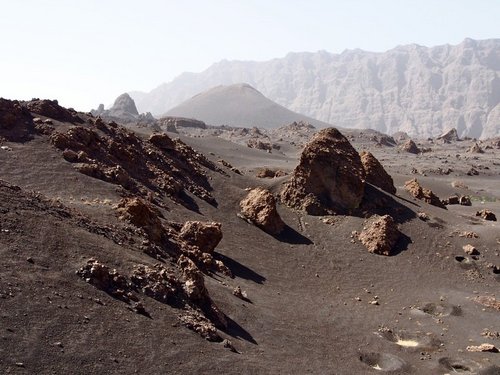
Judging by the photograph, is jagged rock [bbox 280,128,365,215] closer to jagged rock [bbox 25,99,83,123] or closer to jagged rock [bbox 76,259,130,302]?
jagged rock [bbox 25,99,83,123]

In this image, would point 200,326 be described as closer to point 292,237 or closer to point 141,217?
point 141,217

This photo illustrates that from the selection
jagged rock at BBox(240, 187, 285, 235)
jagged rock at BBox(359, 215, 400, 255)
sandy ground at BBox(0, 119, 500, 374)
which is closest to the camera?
sandy ground at BBox(0, 119, 500, 374)

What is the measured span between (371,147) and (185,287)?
197 feet

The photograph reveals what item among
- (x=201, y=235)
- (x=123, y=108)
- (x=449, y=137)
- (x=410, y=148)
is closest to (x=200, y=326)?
(x=201, y=235)

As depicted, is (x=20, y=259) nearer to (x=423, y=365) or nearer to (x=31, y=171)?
(x=31, y=171)

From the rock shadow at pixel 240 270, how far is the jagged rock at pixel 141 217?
2887mm

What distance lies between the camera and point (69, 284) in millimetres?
11734

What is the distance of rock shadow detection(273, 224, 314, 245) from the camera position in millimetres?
23156

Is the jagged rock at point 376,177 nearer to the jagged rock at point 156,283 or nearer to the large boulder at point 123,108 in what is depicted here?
the jagged rock at point 156,283

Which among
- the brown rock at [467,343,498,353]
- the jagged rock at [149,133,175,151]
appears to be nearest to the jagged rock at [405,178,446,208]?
the jagged rock at [149,133,175,151]

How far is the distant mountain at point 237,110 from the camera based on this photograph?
127 metres

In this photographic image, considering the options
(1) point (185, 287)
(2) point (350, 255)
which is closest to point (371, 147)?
(2) point (350, 255)

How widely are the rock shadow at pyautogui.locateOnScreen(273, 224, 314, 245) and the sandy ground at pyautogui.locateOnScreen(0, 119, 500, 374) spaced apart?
85 mm

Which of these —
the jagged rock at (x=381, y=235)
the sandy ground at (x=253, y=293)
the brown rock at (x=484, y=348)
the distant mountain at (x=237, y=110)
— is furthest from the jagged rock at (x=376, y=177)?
the distant mountain at (x=237, y=110)
